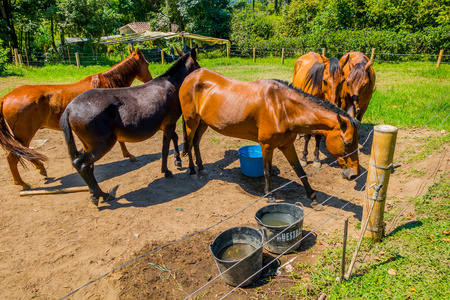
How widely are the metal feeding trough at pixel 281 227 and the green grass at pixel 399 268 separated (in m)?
0.31

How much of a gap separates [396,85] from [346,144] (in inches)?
376

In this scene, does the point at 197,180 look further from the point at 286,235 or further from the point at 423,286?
the point at 423,286

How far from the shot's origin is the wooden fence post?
2.86 meters

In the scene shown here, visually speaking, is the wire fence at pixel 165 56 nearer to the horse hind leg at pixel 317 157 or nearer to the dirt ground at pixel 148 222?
the horse hind leg at pixel 317 157

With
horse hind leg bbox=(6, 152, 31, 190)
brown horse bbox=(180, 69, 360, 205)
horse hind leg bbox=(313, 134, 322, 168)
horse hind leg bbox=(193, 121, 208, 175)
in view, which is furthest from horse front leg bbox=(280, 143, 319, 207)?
horse hind leg bbox=(6, 152, 31, 190)

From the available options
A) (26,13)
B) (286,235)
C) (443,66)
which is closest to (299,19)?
(443,66)

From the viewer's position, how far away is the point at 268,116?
14.7 feet

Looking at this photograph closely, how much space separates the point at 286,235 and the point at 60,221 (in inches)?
139

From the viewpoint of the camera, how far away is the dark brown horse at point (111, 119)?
448cm

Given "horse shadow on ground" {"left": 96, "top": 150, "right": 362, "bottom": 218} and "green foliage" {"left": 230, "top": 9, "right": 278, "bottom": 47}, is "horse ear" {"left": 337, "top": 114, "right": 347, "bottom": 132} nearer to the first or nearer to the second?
"horse shadow on ground" {"left": 96, "top": 150, "right": 362, "bottom": 218}

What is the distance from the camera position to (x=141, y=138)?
511 centimetres

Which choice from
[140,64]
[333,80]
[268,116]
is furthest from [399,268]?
[140,64]

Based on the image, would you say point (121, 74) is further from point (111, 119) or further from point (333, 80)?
point (333, 80)

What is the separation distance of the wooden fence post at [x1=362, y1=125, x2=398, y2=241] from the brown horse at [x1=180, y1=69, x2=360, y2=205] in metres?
0.71
